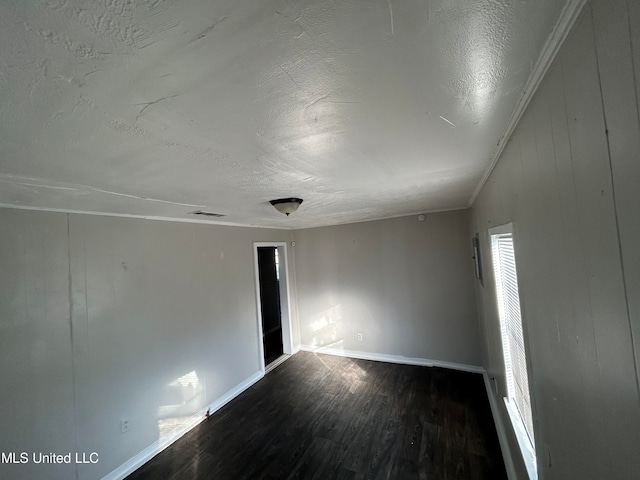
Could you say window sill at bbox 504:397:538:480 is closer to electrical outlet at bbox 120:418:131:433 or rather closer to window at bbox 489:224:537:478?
window at bbox 489:224:537:478

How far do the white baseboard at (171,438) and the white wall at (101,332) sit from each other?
0.17ft

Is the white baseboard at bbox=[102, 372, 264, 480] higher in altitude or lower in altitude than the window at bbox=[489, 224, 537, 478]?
lower

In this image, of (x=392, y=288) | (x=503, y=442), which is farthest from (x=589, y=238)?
(x=392, y=288)

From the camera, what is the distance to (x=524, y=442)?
147 centimetres

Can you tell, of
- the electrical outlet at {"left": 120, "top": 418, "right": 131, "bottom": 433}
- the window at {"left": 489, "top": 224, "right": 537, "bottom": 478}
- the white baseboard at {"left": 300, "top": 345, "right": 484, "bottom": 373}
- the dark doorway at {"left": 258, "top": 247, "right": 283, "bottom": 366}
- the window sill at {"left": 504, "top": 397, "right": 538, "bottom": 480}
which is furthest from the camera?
the dark doorway at {"left": 258, "top": 247, "right": 283, "bottom": 366}

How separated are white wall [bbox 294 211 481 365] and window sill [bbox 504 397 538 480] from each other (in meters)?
1.94

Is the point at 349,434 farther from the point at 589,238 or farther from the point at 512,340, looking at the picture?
the point at 589,238

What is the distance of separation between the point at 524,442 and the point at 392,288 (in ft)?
8.49

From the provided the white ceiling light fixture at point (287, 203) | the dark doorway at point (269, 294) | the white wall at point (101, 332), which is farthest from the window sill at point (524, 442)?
the dark doorway at point (269, 294)

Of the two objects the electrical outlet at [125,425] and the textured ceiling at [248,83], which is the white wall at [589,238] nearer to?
the textured ceiling at [248,83]

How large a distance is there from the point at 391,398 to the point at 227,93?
3.61 metres

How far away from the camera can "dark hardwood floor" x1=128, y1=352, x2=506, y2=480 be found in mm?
2137

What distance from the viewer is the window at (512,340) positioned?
1430mm

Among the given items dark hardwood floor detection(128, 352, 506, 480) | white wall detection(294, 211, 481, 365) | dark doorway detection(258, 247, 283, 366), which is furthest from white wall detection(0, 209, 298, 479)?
dark doorway detection(258, 247, 283, 366)
